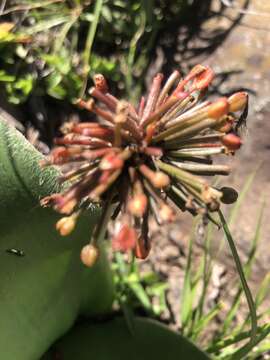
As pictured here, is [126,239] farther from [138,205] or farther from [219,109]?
[219,109]

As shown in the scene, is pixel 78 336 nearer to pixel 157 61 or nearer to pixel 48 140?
pixel 48 140

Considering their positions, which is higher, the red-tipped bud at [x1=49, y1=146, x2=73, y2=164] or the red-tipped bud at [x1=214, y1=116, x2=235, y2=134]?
the red-tipped bud at [x1=49, y1=146, x2=73, y2=164]

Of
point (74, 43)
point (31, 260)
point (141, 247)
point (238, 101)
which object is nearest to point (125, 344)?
point (31, 260)

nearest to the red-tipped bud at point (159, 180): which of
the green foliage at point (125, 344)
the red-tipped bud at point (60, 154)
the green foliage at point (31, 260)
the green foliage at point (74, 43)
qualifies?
the red-tipped bud at point (60, 154)

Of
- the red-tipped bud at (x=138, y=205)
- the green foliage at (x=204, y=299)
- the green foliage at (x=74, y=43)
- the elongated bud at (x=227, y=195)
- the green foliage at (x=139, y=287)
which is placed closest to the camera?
the red-tipped bud at (x=138, y=205)

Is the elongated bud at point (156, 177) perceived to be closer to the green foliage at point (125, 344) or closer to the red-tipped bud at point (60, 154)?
the red-tipped bud at point (60, 154)

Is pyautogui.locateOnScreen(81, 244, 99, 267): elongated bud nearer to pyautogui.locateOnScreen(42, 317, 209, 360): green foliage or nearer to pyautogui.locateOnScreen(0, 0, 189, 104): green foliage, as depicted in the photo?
pyautogui.locateOnScreen(42, 317, 209, 360): green foliage

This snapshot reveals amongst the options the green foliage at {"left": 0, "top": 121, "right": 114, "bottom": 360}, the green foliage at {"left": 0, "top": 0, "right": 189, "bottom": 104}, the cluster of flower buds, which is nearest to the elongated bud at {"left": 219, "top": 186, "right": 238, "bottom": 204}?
the cluster of flower buds
